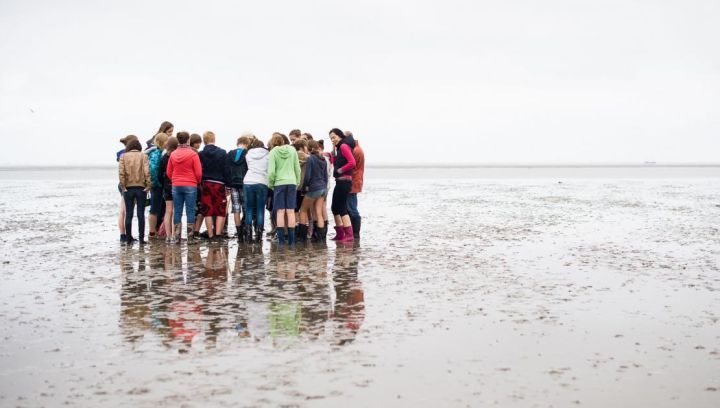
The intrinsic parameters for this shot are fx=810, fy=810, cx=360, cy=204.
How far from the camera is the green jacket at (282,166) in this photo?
1476cm

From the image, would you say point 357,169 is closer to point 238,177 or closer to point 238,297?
point 238,177

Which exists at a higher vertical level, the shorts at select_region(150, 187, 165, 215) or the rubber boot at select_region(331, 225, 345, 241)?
the shorts at select_region(150, 187, 165, 215)

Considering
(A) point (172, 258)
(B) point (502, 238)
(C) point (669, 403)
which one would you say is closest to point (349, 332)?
(C) point (669, 403)

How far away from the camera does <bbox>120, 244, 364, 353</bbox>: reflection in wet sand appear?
7820mm

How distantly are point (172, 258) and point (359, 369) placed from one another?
739 cm

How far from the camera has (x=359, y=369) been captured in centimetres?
661

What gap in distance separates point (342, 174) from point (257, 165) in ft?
5.36

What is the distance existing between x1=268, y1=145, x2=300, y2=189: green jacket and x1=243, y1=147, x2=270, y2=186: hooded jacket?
1.81 feet

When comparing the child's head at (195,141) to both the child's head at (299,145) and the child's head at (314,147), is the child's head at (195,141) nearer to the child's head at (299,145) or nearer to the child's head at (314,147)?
the child's head at (299,145)

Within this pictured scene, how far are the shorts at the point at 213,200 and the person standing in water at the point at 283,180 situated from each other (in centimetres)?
137

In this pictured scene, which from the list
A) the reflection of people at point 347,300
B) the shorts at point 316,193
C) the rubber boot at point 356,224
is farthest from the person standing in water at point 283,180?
the reflection of people at point 347,300

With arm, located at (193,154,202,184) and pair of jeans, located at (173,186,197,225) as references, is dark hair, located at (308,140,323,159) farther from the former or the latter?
pair of jeans, located at (173,186,197,225)

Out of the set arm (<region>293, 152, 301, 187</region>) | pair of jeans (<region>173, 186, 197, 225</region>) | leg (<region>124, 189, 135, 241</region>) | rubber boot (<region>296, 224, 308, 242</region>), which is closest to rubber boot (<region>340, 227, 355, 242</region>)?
rubber boot (<region>296, 224, 308, 242</region>)

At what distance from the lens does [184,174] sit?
49.5 ft
